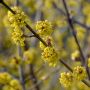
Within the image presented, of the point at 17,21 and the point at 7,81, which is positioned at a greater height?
the point at 17,21

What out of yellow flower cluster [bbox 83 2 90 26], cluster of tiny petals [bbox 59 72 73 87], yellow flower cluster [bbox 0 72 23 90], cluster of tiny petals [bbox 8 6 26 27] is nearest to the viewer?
cluster of tiny petals [bbox 8 6 26 27]

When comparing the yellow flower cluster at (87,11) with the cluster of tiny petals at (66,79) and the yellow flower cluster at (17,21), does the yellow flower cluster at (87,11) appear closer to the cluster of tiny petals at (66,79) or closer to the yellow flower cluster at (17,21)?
the cluster of tiny petals at (66,79)

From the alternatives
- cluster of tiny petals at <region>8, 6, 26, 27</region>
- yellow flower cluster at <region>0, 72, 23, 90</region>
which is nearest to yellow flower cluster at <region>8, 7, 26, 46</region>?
cluster of tiny petals at <region>8, 6, 26, 27</region>

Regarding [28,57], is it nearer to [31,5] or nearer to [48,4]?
[48,4]

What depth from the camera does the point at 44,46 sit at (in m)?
2.25

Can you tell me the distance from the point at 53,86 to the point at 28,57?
2368 millimetres

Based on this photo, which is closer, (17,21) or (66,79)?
(17,21)

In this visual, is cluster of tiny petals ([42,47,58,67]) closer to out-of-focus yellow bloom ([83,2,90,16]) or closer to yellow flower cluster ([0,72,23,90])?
yellow flower cluster ([0,72,23,90])

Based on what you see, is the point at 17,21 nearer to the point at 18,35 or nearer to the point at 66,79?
the point at 18,35

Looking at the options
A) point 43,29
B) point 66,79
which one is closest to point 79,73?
point 66,79

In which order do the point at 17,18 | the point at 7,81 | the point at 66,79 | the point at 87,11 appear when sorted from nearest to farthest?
the point at 17,18 → the point at 66,79 → the point at 7,81 → the point at 87,11

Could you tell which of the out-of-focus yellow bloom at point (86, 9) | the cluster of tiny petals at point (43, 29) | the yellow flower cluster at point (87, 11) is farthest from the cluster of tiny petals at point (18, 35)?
the out-of-focus yellow bloom at point (86, 9)

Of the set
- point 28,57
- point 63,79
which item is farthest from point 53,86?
point 63,79

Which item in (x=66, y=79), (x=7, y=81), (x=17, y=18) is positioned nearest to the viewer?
(x=17, y=18)
